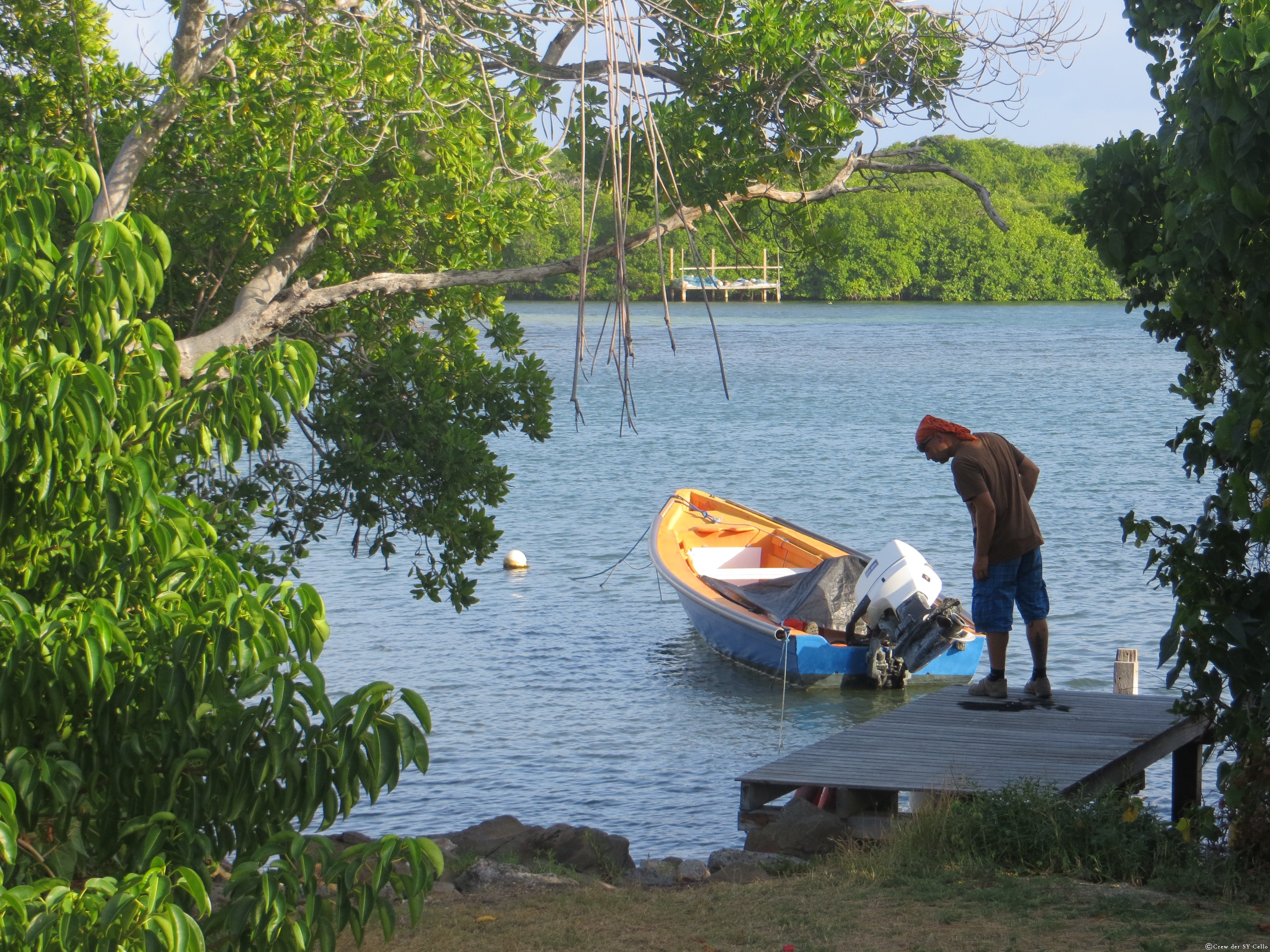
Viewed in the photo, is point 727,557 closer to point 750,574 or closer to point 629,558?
point 750,574

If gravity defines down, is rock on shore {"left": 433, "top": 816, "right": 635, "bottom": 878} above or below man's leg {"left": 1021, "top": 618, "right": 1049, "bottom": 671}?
below

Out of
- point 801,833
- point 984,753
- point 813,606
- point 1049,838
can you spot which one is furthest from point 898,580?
point 1049,838

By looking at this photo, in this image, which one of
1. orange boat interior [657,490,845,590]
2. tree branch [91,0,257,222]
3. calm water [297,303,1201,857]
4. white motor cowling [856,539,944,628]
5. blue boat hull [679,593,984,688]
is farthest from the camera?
orange boat interior [657,490,845,590]

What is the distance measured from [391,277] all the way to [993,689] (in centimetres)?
426

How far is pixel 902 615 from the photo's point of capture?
527 inches

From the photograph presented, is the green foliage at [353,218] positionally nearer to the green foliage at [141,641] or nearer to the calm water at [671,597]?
the calm water at [671,597]

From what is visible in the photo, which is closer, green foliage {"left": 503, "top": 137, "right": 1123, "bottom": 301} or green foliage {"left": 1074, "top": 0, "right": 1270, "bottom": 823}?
green foliage {"left": 1074, "top": 0, "right": 1270, "bottom": 823}

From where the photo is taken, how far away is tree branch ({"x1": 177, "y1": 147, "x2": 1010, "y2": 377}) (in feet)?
25.3

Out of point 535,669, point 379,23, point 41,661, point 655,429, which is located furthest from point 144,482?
point 655,429

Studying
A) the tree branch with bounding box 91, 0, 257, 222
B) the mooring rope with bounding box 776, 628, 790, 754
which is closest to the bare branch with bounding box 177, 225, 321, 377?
the tree branch with bounding box 91, 0, 257, 222

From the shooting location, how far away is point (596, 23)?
3898 millimetres

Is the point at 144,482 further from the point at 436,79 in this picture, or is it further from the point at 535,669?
the point at 535,669

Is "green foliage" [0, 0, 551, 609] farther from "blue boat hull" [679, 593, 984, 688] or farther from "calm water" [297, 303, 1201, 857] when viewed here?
"blue boat hull" [679, 593, 984, 688]

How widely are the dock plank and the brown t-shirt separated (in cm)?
95
